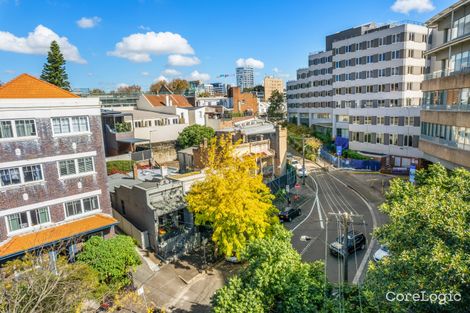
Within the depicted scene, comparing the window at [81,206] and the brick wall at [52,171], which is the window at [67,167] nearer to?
the brick wall at [52,171]

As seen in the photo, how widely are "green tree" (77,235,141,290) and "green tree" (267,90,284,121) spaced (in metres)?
81.9

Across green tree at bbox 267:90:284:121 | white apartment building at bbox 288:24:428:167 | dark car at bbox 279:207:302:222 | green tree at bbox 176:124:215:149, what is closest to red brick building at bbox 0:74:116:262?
dark car at bbox 279:207:302:222

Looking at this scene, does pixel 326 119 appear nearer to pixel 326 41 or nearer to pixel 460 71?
pixel 326 41

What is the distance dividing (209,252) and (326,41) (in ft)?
227

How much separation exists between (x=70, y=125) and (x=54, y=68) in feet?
138

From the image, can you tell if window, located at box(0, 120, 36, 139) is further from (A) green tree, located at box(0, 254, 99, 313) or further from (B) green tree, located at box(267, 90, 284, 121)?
(B) green tree, located at box(267, 90, 284, 121)

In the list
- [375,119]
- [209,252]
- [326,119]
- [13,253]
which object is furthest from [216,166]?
[326,119]

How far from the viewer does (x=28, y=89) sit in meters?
24.6

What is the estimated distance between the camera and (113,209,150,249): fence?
27281 mm

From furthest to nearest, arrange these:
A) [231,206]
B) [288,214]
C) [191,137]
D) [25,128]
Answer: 1. [191,137]
2. [288,214]
3. [25,128]
4. [231,206]

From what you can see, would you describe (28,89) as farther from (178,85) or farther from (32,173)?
(178,85)

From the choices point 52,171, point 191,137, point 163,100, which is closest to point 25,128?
point 52,171

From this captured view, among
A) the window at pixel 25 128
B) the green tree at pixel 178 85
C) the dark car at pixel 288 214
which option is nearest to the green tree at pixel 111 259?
the window at pixel 25 128

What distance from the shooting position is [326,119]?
76.2m
